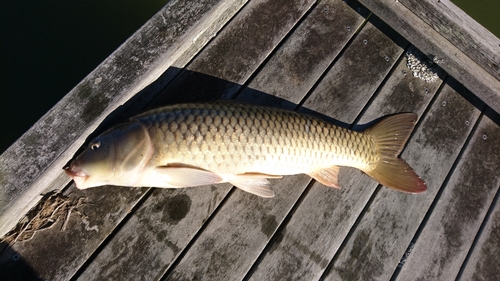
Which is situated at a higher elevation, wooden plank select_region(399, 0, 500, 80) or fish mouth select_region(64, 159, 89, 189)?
fish mouth select_region(64, 159, 89, 189)

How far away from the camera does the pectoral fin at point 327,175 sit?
242cm

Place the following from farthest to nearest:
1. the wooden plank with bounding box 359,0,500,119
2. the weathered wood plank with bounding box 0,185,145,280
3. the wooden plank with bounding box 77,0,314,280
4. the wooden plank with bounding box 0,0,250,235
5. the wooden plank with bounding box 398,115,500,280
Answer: the wooden plank with bounding box 359,0,500,119 → the wooden plank with bounding box 398,115,500,280 → the wooden plank with bounding box 77,0,314,280 → the weathered wood plank with bounding box 0,185,145,280 → the wooden plank with bounding box 0,0,250,235

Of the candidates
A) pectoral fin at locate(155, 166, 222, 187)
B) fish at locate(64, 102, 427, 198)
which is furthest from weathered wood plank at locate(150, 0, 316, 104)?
pectoral fin at locate(155, 166, 222, 187)

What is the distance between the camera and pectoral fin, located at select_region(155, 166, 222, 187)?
6.60 feet

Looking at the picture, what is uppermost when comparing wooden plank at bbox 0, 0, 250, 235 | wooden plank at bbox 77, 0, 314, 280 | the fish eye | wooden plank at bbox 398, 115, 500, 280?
wooden plank at bbox 0, 0, 250, 235

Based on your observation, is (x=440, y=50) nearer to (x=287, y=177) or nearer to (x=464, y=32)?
(x=464, y=32)

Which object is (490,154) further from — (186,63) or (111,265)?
(111,265)

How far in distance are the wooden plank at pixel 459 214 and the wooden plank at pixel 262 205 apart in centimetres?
100

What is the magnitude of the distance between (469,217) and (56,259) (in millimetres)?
2872

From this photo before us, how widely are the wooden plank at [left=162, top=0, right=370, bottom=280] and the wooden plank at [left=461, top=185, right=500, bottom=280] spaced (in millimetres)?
1372

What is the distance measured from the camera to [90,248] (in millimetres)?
2174

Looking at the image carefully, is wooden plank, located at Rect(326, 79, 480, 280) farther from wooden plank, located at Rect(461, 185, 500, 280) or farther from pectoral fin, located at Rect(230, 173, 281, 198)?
pectoral fin, located at Rect(230, 173, 281, 198)

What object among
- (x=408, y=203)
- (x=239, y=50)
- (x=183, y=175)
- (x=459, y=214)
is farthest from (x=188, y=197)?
(x=459, y=214)

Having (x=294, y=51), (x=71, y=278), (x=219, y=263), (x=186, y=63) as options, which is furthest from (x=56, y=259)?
(x=294, y=51)
